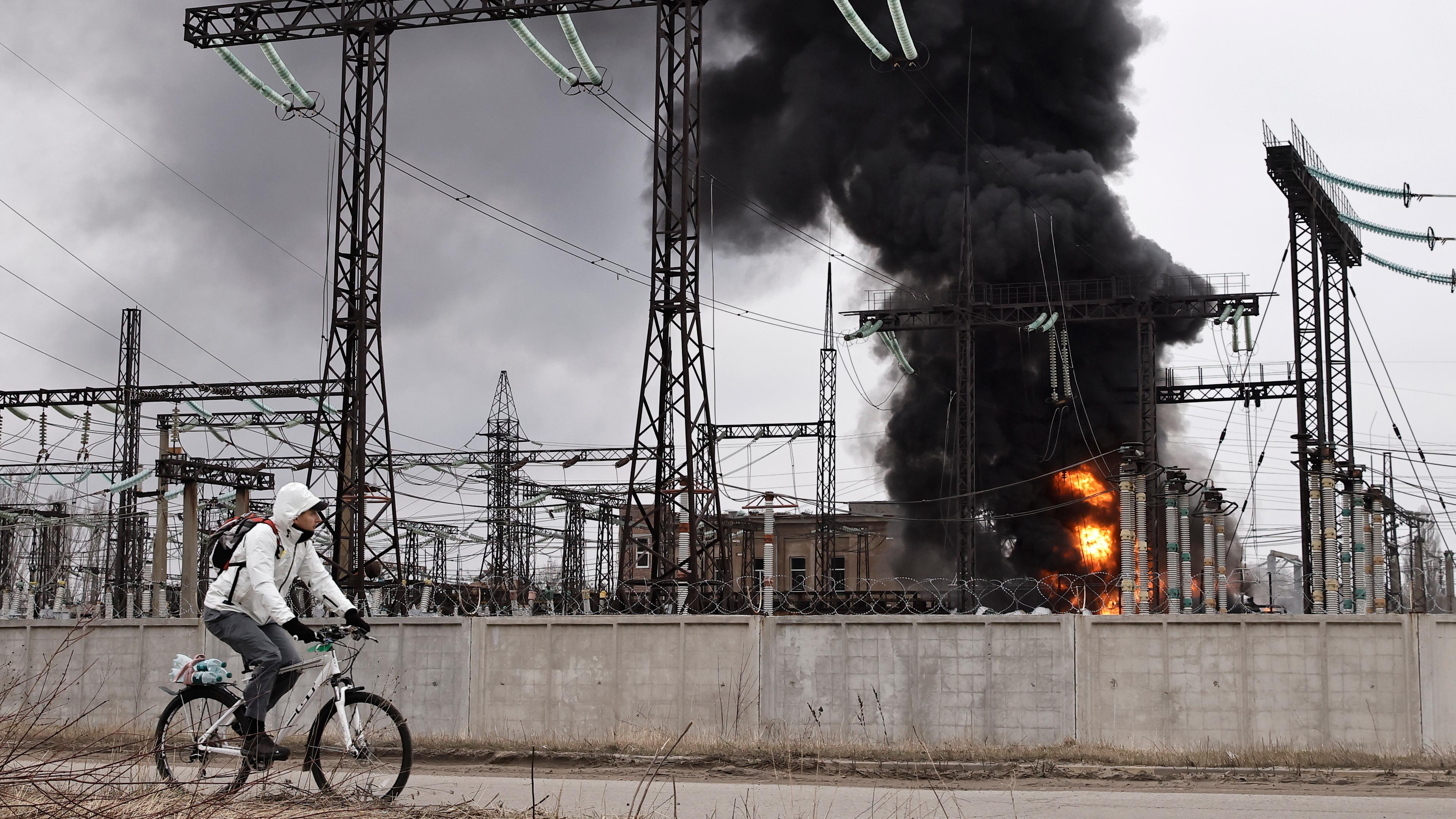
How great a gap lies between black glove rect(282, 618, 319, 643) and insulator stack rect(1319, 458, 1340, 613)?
1773 cm

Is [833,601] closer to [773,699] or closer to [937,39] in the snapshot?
[773,699]

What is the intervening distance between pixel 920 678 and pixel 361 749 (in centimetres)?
1073

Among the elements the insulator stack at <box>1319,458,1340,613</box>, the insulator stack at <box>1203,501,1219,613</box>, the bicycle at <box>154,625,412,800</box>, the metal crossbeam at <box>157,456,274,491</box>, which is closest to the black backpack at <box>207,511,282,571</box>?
the bicycle at <box>154,625,412,800</box>

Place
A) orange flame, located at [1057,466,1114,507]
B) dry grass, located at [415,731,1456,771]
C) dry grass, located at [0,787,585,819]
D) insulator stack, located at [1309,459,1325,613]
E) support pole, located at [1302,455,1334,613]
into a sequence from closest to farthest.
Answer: dry grass, located at [0,787,585,819] < dry grass, located at [415,731,1456,771] < insulator stack, located at [1309,459,1325,613] < support pole, located at [1302,455,1334,613] < orange flame, located at [1057,466,1114,507]

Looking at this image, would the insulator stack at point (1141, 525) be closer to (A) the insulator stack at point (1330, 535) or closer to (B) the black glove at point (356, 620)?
(A) the insulator stack at point (1330, 535)

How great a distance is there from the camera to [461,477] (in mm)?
56250

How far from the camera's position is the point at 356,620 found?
7.54m

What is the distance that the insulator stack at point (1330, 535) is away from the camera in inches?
908

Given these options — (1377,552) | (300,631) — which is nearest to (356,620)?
(300,631)

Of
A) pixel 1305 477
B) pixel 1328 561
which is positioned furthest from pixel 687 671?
pixel 1305 477

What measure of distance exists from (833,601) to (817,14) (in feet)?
131

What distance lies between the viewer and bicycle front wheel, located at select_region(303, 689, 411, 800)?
24.7 feet

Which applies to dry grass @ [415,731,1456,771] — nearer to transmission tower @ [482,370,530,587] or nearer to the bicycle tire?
the bicycle tire

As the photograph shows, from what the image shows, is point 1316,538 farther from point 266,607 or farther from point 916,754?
point 266,607
